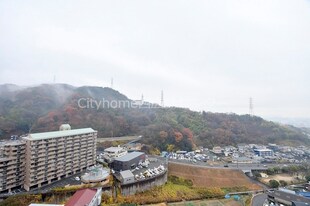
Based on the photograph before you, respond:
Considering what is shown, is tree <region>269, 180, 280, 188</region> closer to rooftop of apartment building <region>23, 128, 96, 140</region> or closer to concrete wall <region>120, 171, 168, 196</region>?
concrete wall <region>120, 171, 168, 196</region>

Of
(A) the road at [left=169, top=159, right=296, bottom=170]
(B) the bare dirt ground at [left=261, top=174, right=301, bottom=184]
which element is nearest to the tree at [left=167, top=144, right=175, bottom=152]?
(A) the road at [left=169, top=159, right=296, bottom=170]

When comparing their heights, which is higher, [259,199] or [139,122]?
[139,122]

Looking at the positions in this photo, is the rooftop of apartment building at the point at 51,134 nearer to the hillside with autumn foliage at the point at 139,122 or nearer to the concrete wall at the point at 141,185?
the concrete wall at the point at 141,185

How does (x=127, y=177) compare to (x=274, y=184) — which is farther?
(x=274, y=184)

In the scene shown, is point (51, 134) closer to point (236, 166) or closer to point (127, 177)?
point (127, 177)

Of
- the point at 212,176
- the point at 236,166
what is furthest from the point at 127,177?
the point at 236,166

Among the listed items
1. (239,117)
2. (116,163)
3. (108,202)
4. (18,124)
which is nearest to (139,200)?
(108,202)
